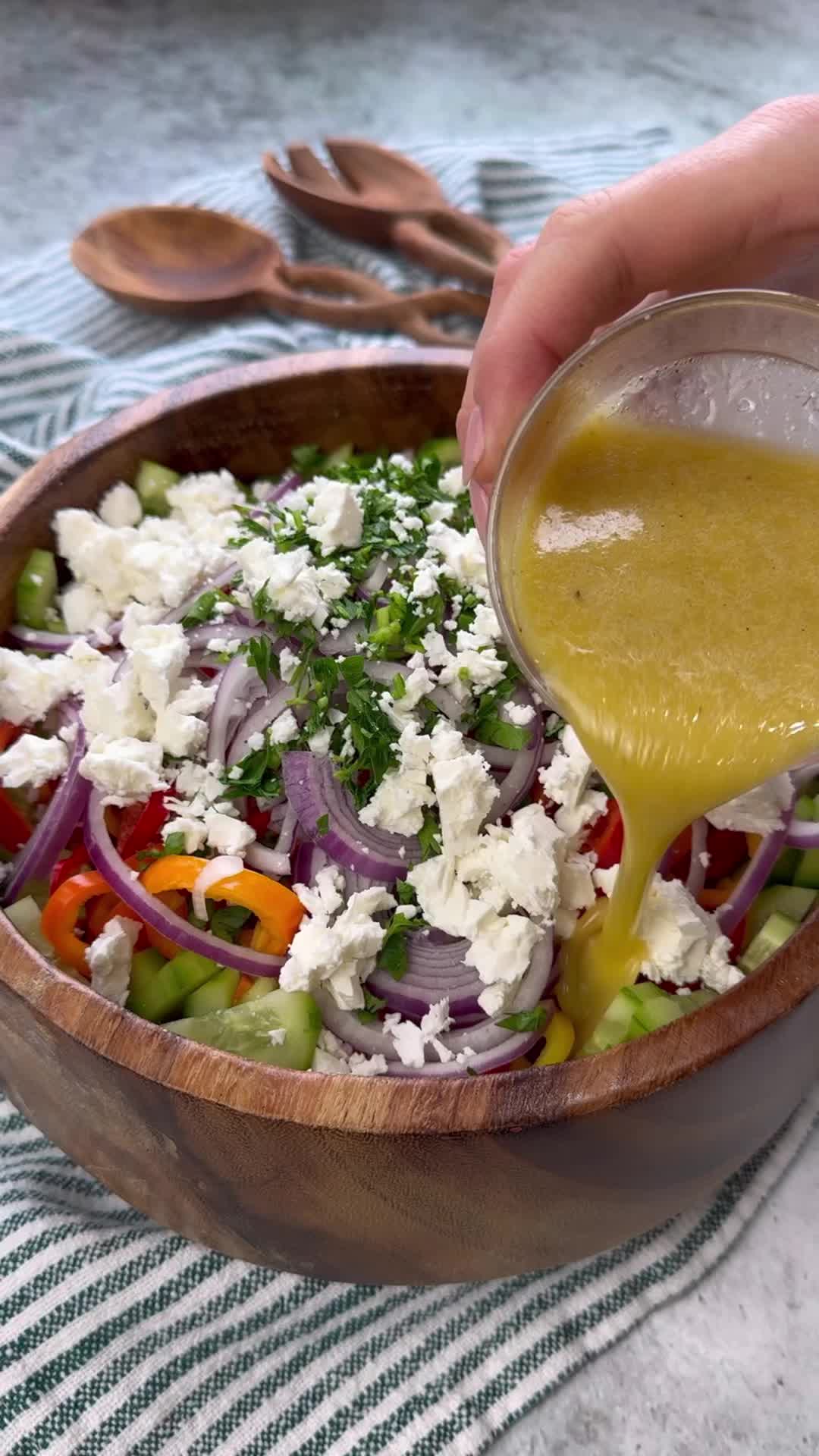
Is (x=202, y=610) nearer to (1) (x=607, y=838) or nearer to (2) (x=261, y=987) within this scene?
(2) (x=261, y=987)

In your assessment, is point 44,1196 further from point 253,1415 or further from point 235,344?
point 235,344

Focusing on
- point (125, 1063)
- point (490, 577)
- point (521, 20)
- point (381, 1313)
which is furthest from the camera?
point (521, 20)

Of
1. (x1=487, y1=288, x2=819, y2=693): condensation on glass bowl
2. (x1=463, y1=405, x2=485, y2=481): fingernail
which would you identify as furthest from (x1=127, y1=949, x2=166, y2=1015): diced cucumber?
(x1=463, y1=405, x2=485, y2=481): fingernail

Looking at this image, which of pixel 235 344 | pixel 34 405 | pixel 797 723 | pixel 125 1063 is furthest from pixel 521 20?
pixel 125 1063

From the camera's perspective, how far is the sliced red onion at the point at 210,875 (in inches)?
69.5

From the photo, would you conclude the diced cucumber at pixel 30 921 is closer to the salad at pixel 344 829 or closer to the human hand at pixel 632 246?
the salad at pixel 344 829

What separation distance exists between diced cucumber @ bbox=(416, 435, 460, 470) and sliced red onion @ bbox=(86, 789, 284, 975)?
41.9 inches

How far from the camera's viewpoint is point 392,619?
75.7 inches

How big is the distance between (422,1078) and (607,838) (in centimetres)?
49

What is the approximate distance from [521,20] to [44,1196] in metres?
4.67

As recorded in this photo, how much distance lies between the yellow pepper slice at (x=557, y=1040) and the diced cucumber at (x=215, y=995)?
0.44 metres

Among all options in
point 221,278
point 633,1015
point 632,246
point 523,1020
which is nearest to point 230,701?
point 523,1020

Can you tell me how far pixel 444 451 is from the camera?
255cm

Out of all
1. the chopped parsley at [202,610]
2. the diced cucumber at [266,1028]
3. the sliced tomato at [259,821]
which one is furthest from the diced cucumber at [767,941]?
the chopped parsley at [202,610]
